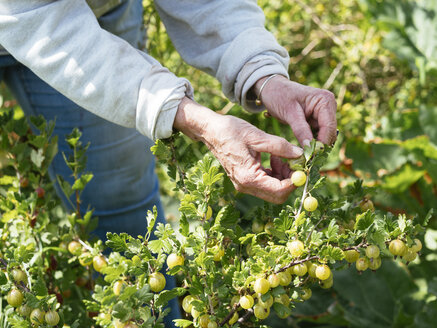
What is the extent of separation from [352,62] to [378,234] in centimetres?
201

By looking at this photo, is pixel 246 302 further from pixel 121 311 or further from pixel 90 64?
pixel 90 64

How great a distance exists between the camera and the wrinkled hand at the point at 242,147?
868mm

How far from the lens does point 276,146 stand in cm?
86

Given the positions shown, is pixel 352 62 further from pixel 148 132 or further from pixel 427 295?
pixel 148 132

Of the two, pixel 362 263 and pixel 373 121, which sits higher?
pixel 362 263

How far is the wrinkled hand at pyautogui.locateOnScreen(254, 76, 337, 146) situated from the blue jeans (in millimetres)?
496

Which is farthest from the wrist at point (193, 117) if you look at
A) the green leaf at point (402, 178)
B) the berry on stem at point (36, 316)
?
the green leaf at point (402, 178)

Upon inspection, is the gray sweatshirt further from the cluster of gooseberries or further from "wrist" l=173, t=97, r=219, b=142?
the cluster of gooseberries

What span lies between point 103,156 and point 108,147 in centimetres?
3

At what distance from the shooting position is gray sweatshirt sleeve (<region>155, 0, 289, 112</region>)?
1.10 meters

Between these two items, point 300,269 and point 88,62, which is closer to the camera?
point 300,269

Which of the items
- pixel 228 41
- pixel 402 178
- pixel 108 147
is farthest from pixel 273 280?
pixel 402 178

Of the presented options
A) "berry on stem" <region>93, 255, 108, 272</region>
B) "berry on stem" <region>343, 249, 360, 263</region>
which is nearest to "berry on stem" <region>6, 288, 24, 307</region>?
"berry on stem" <region>93, 255, 108, 272</region>

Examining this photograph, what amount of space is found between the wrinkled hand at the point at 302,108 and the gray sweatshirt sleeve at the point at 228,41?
0.19ft
